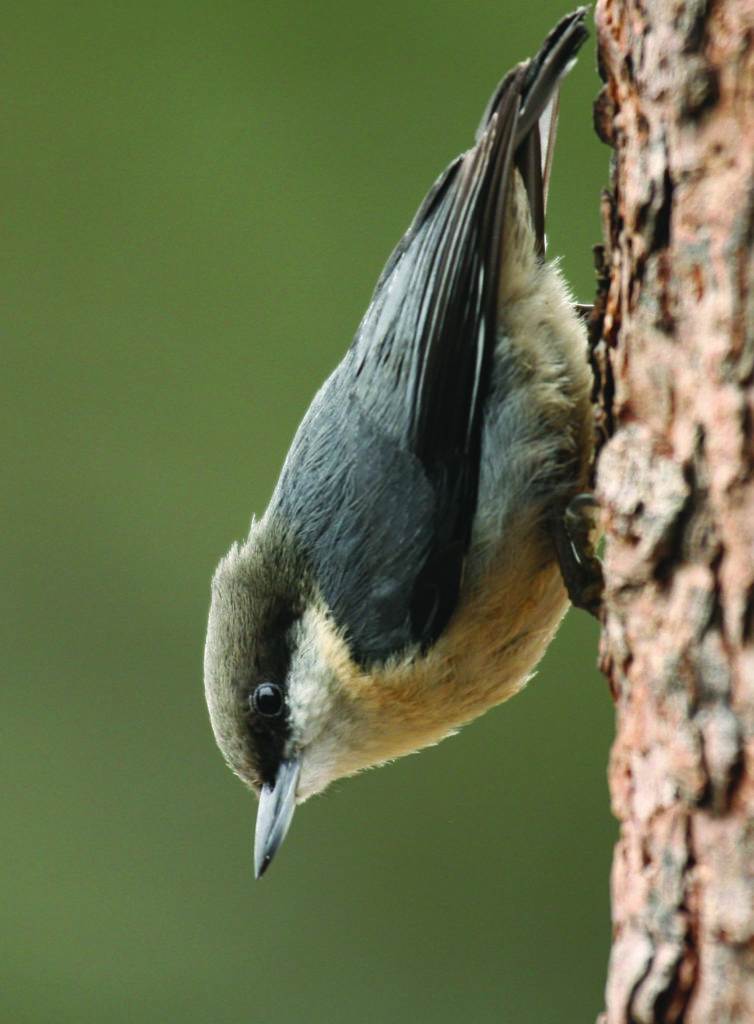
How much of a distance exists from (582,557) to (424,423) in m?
0.28

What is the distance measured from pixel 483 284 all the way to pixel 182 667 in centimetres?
178

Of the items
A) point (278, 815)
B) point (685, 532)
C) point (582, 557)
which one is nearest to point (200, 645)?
point (278, 815)

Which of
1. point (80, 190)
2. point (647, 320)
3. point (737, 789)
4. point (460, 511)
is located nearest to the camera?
point (737, 789)

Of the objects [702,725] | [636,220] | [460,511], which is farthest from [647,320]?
[460,511]

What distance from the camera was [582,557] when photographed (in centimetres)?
183

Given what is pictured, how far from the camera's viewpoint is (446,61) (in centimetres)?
306

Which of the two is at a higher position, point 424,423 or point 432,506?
point 424,423

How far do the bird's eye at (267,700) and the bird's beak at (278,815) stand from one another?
0.27ft

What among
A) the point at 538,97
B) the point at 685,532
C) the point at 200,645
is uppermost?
the point at 538,97

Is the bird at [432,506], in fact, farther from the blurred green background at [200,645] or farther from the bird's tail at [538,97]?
the blurred green background at [200,645]

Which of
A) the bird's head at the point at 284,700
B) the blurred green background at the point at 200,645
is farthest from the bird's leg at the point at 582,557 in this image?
the blurred green background at the point at 200,645

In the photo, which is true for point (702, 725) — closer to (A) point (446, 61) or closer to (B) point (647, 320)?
(B) point (647, 320)

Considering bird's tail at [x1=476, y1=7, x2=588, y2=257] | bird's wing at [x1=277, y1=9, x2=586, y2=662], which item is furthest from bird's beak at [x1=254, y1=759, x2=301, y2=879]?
bird's tail at [x1=476, y1=7, x2=588, y2=257]

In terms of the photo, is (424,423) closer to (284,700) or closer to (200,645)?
(284,700)
